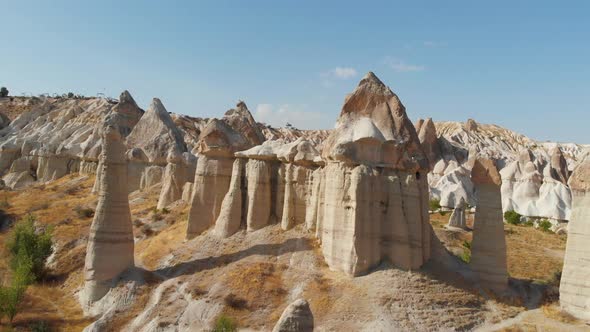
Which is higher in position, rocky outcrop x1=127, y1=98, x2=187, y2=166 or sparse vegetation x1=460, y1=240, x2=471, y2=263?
rocky outcrop x1=127, y1=98, x2=187, y2=166

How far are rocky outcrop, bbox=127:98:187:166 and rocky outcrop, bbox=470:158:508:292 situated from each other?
27.8m

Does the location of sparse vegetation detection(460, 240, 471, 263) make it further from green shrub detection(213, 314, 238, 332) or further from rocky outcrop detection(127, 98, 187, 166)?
rocky outcrop detection(127, 98, 187, 166)

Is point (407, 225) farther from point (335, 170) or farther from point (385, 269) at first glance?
point (335, 170)

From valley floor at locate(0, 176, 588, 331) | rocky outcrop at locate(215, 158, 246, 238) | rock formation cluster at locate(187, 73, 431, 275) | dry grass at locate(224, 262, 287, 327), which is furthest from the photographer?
rocky outcrop at locate(215, 158, 246, 238)

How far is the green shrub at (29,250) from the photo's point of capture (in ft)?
79.2

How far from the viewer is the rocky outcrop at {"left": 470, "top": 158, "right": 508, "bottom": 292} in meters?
18.6

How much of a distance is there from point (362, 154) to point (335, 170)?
1.23 metres

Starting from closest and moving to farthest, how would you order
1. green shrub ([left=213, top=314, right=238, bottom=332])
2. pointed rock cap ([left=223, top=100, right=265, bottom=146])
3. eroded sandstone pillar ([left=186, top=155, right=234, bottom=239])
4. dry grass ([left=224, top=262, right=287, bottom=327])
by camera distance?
green shrub ([left=213, top=314, right=238, bottom=332]) → dry grass ([left=224, top=262, right=287, bottom=327]) → eroded sandstone pillar ([left=186, top=155, right=234, bottom=239]) → pointed rock cap ([left=223, top=100, right=265, bottom=146])

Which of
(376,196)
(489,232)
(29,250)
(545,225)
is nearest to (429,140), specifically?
(545,225)

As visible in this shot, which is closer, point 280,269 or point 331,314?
point 331,314

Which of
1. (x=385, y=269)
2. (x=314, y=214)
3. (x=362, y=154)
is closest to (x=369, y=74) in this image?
(x=362, y=154)

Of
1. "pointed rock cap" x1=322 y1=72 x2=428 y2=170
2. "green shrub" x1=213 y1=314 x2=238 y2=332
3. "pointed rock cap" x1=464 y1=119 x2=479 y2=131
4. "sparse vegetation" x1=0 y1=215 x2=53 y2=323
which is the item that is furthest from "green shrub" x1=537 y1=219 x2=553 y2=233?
"pointed rock cap" x1=464 y1=119 x2=479 y2=131

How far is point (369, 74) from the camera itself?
2098cm

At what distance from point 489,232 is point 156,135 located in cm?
3566
